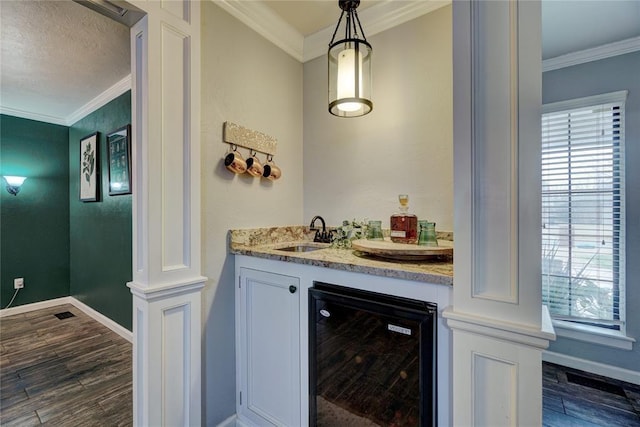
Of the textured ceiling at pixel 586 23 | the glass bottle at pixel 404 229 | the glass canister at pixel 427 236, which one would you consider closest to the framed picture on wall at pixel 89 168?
the glass bottle at pixel 404 229

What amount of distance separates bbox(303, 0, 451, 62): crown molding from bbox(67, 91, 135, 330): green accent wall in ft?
6.41

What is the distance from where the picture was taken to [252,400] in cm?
155

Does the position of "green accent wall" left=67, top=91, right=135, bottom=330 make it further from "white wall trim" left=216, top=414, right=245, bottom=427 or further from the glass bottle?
the glass bottle

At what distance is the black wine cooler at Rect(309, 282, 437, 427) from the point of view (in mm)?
996

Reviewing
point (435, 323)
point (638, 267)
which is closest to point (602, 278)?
point (638, 267)

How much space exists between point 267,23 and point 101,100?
2.28 metres

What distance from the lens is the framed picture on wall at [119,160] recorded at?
8.43 feet

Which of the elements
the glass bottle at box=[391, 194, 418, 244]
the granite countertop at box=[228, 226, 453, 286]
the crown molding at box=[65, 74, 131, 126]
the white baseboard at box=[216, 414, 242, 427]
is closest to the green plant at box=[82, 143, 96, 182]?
the crown molding at box=[65, 74, 131, 126]

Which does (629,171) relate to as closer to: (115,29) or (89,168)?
(115,29)

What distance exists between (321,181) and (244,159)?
613mm

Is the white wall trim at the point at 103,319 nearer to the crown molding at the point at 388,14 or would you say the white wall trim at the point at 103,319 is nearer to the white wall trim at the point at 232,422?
the white wall trim at the point at 232,422

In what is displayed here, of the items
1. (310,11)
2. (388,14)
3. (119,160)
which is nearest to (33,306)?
(119,160)

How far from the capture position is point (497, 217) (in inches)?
32.3

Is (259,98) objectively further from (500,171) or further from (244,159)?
(500,171)
